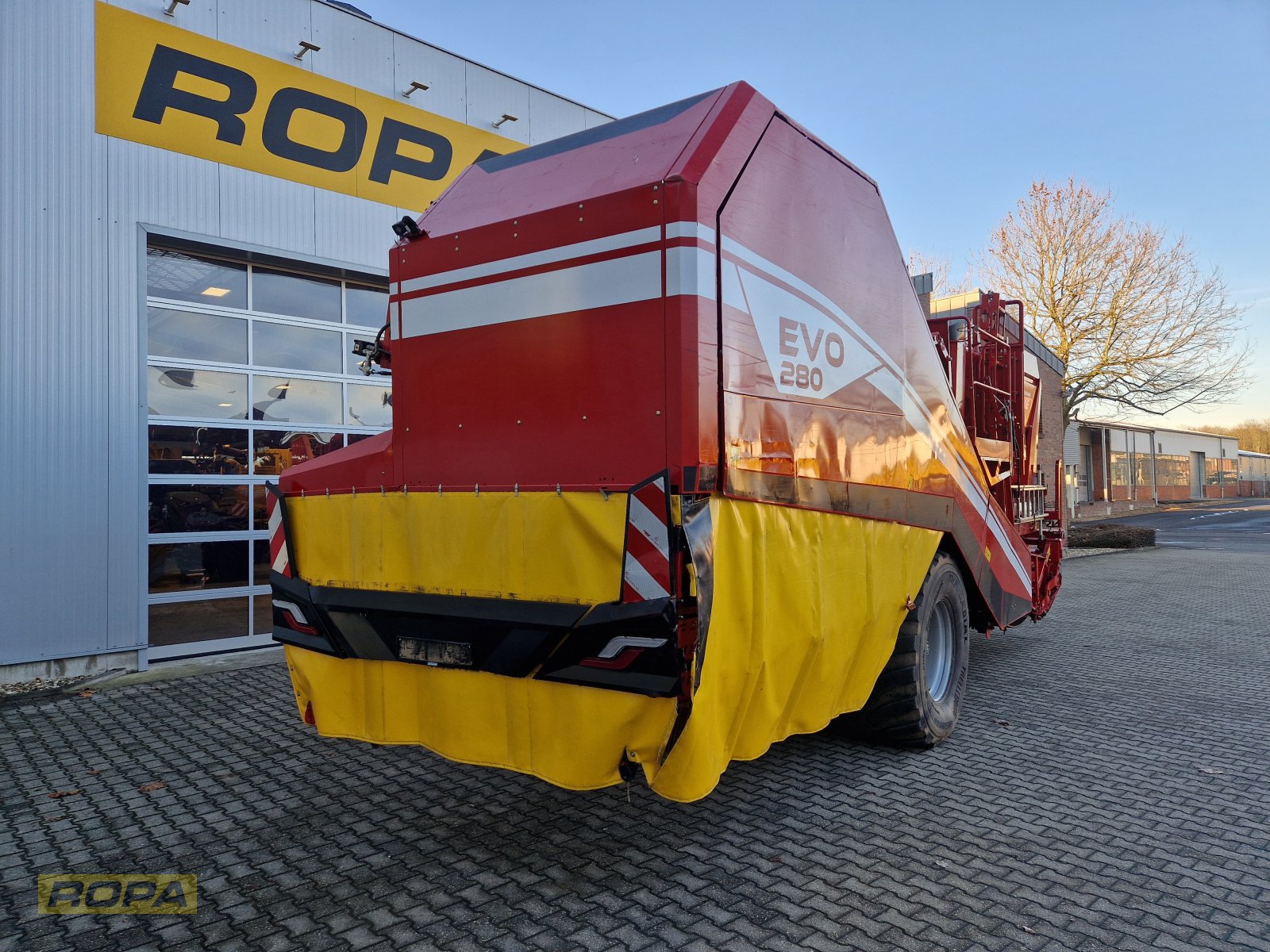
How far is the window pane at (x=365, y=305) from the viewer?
27.9ft

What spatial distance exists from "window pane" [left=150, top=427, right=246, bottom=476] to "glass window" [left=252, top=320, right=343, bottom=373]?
82 cm

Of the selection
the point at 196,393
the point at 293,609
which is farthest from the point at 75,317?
the point at 293,609

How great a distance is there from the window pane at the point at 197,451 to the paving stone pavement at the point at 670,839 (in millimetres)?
2255

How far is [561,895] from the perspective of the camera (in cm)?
302

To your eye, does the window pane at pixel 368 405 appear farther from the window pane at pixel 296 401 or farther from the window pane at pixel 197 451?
the window pane at pixel 197 451

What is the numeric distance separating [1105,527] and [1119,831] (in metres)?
19.2

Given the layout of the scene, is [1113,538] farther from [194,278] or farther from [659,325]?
[659,325]

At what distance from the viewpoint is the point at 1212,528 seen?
27953 millimetres

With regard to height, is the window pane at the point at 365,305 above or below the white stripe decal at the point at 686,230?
above

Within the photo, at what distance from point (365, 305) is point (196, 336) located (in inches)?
70.5

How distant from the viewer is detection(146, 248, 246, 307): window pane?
714 centimetres

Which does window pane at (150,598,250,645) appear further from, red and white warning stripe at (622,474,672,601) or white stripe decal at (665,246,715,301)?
white stripe decal at (665,246,715,301)

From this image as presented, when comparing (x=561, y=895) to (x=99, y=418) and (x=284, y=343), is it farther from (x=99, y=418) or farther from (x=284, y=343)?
(x=284, y=343)

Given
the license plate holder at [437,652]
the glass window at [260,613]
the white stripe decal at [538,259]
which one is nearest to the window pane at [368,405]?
the glass window at [260,613]
